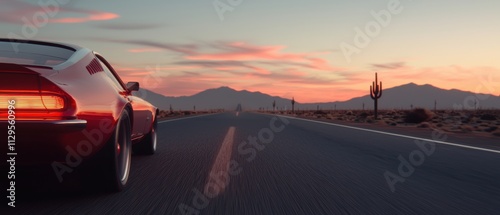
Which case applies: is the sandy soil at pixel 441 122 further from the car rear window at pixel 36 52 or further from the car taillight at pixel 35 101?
the car taillight at pixel 35 101

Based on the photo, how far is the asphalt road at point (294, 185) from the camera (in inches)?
223

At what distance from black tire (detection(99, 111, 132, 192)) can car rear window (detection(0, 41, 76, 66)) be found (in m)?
0.93

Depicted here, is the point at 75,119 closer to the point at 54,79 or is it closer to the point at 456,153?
→ the point at 54,79

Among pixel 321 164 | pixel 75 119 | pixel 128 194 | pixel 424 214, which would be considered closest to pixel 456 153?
pixel 321 164

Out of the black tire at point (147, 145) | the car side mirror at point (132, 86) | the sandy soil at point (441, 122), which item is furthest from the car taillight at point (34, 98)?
the sandy soil at point (441, 122)

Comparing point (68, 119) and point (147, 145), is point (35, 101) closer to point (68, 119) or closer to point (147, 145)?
point (68, 119)

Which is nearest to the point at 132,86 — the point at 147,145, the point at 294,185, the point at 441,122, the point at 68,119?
the point at 147,145

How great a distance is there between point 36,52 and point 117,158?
1.44m

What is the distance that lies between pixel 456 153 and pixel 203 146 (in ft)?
17.9

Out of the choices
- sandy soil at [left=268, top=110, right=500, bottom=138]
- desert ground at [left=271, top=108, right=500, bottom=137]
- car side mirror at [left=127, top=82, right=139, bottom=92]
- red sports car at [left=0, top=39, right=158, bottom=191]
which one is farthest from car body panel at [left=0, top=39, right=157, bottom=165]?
desert ground at [left=271, top=108, right=500, bottom=137]

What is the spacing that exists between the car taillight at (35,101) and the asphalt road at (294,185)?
1.01m

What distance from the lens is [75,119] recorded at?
5.30m

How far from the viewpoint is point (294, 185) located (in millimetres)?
7207

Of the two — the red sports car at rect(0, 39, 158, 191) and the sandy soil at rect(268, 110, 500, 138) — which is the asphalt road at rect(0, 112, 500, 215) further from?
the sandy soil at rect(268, 110, 500, 138)
